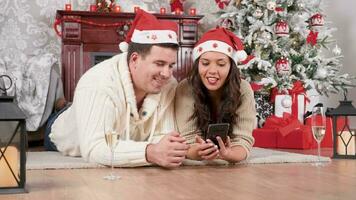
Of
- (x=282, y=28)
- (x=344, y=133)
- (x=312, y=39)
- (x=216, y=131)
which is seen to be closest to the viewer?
(x=216, y=131)

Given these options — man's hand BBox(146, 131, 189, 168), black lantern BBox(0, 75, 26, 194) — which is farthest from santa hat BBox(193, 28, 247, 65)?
black lantern BBox(0, 75, 26, 194)

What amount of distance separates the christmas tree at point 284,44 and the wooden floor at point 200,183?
7.41ft

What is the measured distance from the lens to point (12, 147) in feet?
5.43

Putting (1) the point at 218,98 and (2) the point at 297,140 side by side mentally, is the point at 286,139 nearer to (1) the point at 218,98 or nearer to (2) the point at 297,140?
(2) the point at 297,140

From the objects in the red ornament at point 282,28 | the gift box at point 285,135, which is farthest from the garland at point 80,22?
the gift box at point 285,135

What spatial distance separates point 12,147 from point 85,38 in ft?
11.4

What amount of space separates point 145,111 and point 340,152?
904 mm

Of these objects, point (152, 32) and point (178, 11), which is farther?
point (178, 11)

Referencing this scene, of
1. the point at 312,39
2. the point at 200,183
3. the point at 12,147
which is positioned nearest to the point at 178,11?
the point at 312,39

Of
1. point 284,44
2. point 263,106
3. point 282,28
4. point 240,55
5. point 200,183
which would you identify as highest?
point 282,28

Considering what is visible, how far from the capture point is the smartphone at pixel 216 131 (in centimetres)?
217

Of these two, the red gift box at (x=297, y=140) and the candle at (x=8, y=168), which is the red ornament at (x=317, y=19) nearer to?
the red gift box at (x=297, y=140)

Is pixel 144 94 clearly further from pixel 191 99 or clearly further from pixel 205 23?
pixel 205 23

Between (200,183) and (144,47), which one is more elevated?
(144,47)
